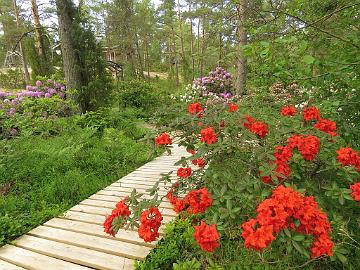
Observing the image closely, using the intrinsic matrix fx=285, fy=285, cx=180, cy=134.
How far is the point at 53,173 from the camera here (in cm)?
482

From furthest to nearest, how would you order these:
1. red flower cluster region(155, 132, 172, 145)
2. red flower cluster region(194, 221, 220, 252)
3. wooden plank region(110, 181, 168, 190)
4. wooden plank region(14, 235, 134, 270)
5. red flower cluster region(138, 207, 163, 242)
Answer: wooden plank region(110, 181, 168, 190) < wooden plank region(14, 235, 134, 270) < red flower cluster region(155, 132, 172, 145) < red flower cluster region(138, 207, 163, 242) < red flower cluster region(194, 221, 220, 252)

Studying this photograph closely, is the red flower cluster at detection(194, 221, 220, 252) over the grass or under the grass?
over

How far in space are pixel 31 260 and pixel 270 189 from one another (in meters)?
2.34

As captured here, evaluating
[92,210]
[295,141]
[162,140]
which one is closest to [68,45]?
[92,210]

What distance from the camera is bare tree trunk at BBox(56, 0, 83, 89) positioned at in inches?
311

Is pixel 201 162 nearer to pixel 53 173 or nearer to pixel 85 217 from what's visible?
pixel 85 217

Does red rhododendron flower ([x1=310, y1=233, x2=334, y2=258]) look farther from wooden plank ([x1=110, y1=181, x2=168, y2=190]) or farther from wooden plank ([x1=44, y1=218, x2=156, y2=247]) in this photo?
wooden plank ([x1=110, y1=181, x2=168, y2=190])

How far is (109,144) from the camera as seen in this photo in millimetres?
6191

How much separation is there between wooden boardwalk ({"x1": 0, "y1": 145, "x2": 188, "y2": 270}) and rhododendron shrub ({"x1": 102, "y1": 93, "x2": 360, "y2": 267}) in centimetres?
74

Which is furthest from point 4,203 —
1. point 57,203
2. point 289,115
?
point 289,115

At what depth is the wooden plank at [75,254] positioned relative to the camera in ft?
8.52

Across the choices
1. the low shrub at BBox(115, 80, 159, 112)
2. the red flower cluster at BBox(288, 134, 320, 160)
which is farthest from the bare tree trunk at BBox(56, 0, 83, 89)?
the red flower cluster at BBox(288, 134, 320, 160)

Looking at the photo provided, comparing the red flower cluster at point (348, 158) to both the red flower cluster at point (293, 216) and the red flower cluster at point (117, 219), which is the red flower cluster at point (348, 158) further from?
the red flower cluster at point (117, 219)

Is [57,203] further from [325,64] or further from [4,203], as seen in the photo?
[325,64]
